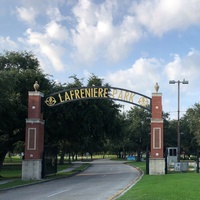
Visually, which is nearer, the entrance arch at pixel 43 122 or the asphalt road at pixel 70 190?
the asphalt road at pixel 70 190

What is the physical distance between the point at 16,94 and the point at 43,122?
3963 millimetres

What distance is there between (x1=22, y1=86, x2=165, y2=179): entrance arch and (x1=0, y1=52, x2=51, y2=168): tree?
1967 millimetres

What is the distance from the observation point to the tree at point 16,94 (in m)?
31.7

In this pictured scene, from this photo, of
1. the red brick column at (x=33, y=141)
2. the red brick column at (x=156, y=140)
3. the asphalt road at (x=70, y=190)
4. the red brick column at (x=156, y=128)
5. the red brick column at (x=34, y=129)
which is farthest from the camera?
the red brick column at (x=156, y=128)

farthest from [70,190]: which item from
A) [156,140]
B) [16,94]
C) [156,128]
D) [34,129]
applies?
[16,94]

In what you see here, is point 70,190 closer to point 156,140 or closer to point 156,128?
point 156,140

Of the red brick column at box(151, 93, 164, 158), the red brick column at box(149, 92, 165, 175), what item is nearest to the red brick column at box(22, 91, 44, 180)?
the red brick column at box(149, 92, 165, 175)

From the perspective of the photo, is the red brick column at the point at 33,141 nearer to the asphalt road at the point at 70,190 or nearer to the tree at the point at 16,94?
the tree at the point at 16,94

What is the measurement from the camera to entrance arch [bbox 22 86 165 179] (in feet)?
99.3

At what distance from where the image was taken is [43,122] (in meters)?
32.4

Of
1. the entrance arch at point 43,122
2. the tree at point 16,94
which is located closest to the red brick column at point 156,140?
the entrance arch at point 43,122

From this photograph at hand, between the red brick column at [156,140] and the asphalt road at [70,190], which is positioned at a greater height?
the red brick column at [156,140]

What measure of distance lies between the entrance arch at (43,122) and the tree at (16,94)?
6.45ft

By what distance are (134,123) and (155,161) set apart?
46.2 meters
